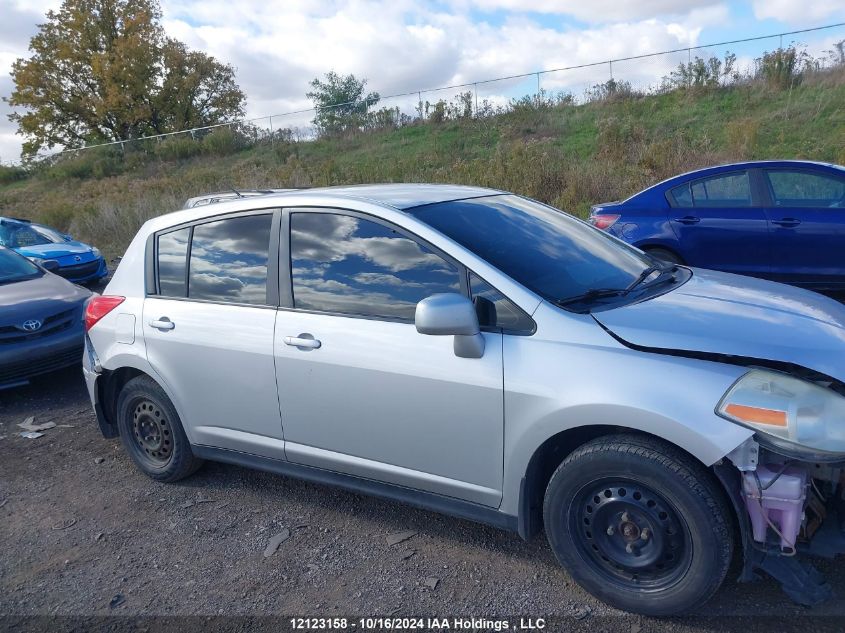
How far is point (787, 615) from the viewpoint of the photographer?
2785 mm

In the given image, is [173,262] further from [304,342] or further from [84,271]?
[84,271]

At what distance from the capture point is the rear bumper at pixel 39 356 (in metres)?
6.22

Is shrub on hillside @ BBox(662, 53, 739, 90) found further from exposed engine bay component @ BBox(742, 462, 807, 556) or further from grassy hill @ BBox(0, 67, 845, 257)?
exposed engine bay component @ BBox(742, 462, 807, 556)

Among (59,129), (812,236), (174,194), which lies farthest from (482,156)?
(59,129)

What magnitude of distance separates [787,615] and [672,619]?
44cm

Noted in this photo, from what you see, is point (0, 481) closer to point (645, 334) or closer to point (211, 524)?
point (211, 524)

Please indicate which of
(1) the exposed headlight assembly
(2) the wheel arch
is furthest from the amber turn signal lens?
(2) the wheel arch

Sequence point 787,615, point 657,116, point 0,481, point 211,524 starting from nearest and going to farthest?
point 787,615 → point 211,524 → point 0,481 → point 657,116

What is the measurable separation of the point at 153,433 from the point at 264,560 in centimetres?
138

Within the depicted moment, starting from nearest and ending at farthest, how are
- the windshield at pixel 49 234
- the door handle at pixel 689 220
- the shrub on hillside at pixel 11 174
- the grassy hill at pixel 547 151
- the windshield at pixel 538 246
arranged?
the windshield at pixel 538 246 < the door handle at pixel 689 220 < the windshield at pixel 49 234 < the grassy hill at pixel 547 151 < the shrub on hillside at pixel 11 174

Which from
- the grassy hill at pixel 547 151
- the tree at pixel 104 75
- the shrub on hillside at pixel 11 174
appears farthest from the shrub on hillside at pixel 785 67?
the shrub on hillside at pixel 11 174

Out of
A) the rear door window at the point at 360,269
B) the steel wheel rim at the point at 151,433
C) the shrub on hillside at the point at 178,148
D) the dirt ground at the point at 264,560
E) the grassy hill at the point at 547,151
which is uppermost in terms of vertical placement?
the shrub on hillside at the point at 178,148

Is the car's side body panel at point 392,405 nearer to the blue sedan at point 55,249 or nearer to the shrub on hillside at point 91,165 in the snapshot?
the blue sedan at point 55,249

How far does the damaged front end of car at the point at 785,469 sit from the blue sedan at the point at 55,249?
1210 cm
